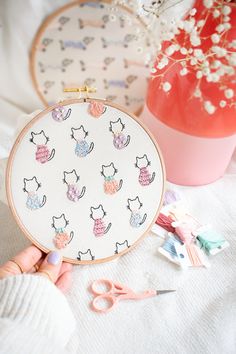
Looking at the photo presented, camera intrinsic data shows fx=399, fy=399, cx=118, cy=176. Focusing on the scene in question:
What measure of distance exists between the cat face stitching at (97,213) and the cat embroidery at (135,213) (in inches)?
2.0

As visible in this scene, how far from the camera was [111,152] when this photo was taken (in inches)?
27.5

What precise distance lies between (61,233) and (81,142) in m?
0.16

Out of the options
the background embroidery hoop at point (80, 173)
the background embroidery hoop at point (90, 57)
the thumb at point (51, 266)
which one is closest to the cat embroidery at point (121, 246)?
the background embroidery hoop at point (80, 173)

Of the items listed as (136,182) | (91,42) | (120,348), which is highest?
(91,42)

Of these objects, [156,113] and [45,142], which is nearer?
[45,142]

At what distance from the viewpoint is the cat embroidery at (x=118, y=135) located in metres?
0.69

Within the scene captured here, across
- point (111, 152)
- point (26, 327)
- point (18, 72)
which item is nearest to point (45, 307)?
point (26, 327)

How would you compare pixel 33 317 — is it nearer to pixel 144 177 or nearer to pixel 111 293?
pixel 111 293

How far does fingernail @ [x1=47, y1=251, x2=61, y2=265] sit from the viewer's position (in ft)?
2.23

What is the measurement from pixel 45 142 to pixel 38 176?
6cm

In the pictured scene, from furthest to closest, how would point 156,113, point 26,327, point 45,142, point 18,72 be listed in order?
point 18,72, point 156,113, point 45,142, point 26,327

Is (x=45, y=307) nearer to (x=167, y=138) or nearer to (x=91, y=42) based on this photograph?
(x=167, y=138)

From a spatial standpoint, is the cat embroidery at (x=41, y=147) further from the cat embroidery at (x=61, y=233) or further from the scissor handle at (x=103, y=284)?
the scissor handle at (x=103, y=284)

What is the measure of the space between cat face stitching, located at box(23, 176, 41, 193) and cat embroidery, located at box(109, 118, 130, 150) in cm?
15
